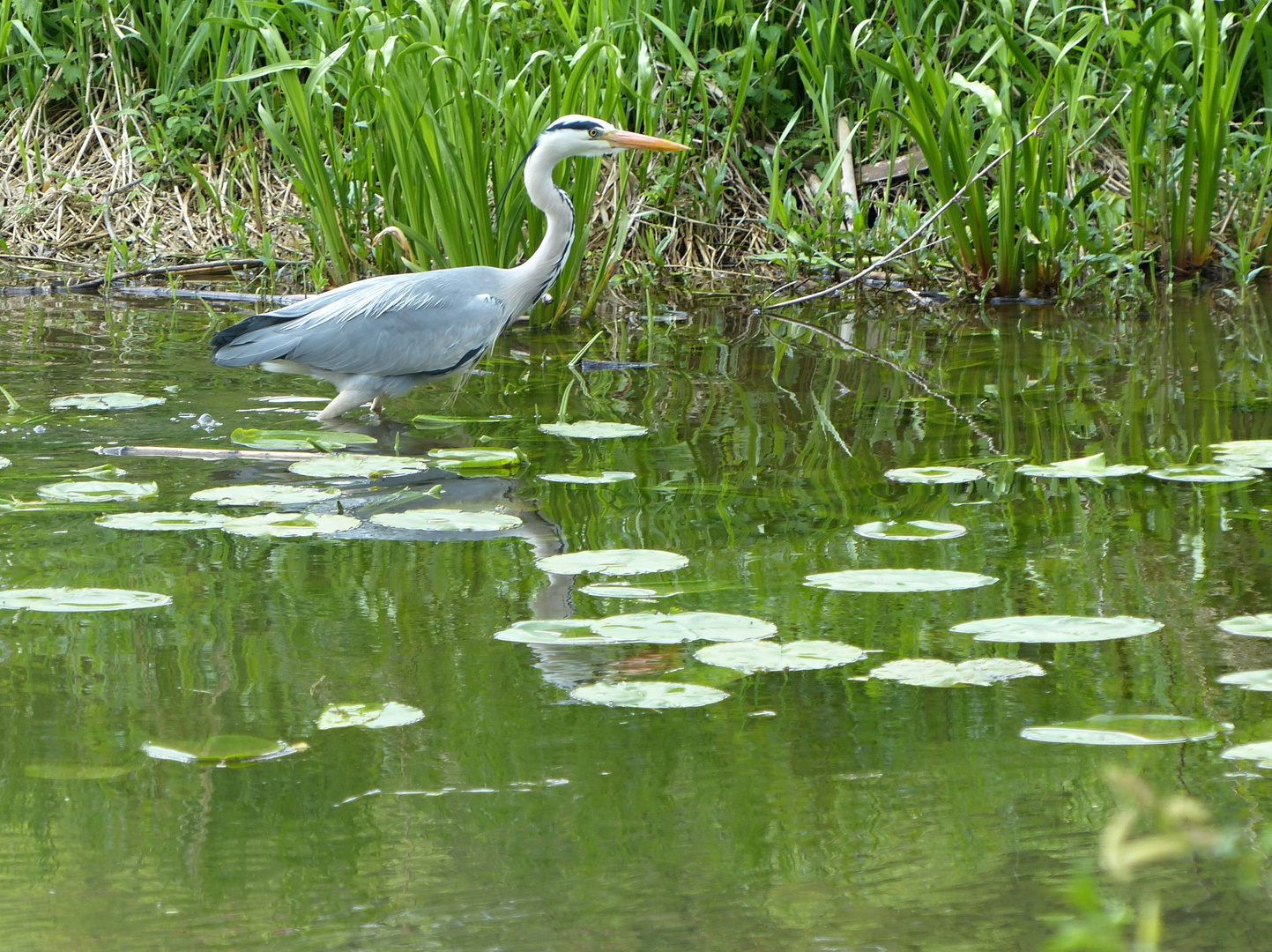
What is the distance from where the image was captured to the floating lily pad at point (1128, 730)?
1877mm

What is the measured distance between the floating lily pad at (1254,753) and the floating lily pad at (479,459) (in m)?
2.04

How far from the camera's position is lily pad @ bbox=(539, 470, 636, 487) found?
3361 mm

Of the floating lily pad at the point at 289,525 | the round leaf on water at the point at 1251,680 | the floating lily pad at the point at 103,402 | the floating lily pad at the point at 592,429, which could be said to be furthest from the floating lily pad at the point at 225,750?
the floating lily pad at the point at 103,402

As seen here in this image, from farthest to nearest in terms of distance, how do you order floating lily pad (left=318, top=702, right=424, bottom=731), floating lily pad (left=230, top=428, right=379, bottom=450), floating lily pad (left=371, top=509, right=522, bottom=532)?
floating lily pad (left=230, top=428, right=379, bottom=450) → floating lily pad (left=371, top=509, right=522, bottom=532) → floating lily pad (left=318, top=702, right=424, bottom=731)

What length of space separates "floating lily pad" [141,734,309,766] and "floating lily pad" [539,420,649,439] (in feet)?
6.40

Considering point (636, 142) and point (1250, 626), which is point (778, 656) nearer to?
point (1250, 626)

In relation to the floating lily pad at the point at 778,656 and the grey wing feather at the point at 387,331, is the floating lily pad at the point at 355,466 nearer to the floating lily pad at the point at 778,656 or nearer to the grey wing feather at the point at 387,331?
the grey wing feather at the point at 387,331

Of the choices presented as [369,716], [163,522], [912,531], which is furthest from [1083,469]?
[163,522]

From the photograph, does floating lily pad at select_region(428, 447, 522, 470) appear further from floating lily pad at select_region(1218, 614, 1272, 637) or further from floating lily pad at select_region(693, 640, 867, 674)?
floating lily pad at select_region(1218, 614, 1272, 637)

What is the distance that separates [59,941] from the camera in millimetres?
1467

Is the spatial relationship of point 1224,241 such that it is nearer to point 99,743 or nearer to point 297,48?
point 297,48

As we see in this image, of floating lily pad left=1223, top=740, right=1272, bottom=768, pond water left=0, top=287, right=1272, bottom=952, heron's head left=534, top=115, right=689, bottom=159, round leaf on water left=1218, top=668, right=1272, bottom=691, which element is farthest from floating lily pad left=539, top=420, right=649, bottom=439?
floating lily pad left=1223, top=740, right=1272, bottom=768

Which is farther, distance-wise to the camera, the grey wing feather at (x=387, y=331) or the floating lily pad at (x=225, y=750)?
the grey wing feather at (x=387, y=331)

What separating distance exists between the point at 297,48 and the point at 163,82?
123 cm
